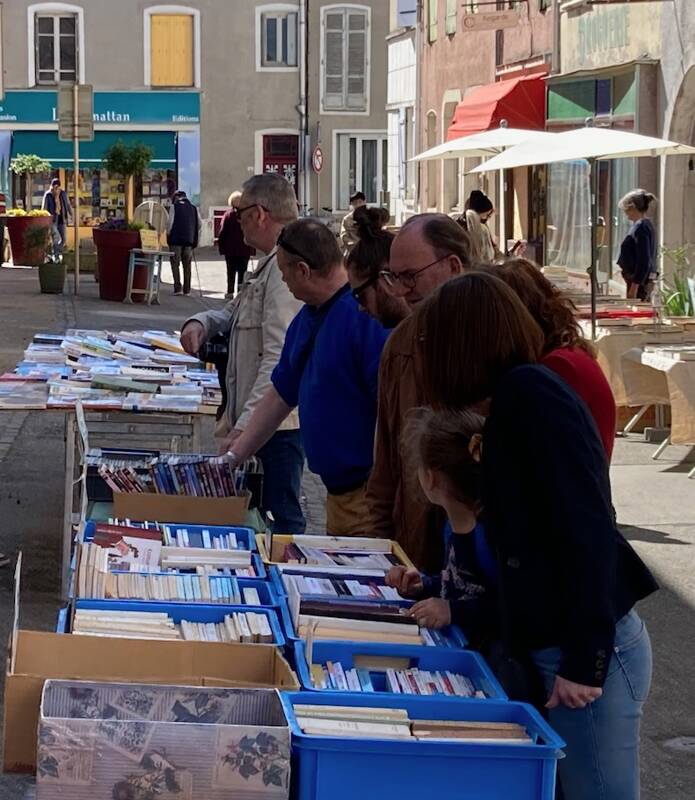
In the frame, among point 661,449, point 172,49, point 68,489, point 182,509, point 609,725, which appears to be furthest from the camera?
point 172,49

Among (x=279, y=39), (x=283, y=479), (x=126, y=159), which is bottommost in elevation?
(x=283, y=479)

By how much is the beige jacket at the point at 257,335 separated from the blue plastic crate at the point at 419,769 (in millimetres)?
3224

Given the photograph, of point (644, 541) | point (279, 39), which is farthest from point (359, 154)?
point (644, 541)

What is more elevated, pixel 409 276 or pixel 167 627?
pixel 409 276

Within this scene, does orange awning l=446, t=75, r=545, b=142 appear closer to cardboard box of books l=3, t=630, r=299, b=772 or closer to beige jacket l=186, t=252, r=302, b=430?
beige jacket l=186, t=252, r=302, b=430

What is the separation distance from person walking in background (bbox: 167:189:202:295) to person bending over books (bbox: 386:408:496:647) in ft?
73.1

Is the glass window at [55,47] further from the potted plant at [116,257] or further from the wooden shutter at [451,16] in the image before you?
the potted plant at [116,257]

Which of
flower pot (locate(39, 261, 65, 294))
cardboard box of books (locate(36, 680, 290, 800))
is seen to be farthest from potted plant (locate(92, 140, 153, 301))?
cardboard box of books (locate(36, 680, 290, 800))

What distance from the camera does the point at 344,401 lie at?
4875mm

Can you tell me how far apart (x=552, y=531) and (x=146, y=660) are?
833mm

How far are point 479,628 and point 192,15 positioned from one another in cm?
4226

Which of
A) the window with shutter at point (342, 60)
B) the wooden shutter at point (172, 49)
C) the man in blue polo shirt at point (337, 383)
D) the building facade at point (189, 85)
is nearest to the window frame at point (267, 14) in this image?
the building facade at point (189, 85)

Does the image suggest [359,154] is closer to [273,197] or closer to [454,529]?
[273,197]

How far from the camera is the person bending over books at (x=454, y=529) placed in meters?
3.07
